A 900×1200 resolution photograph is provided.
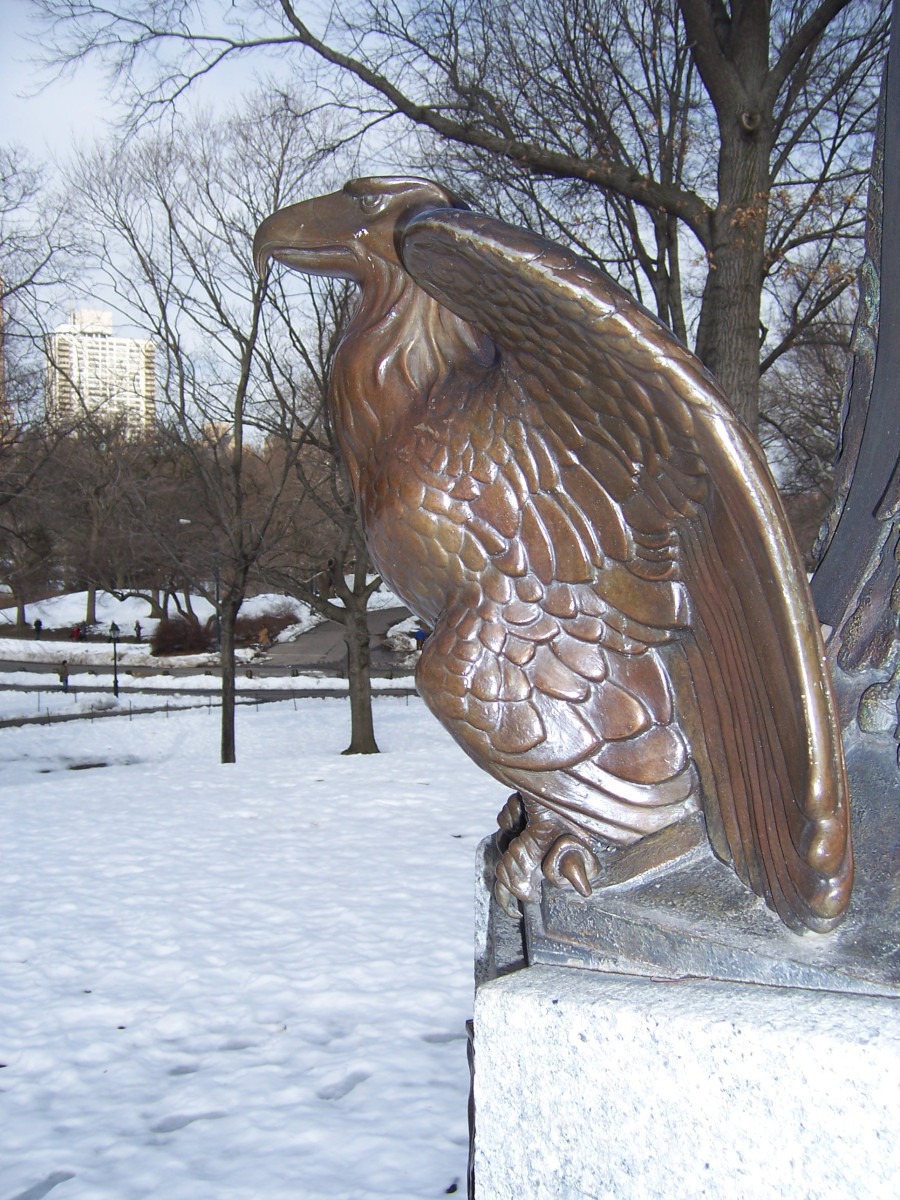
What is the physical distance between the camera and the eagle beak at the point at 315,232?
65.6 inches

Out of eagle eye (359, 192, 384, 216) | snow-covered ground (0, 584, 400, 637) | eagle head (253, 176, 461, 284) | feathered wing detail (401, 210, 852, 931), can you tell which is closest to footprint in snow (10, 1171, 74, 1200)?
feathered wing detail (401, 210, 852, 931)

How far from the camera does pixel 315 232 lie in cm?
167

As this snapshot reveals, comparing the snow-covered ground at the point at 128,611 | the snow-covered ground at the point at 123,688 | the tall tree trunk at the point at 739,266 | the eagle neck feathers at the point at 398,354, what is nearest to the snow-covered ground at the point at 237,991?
the eagle neck feathers at the point at 398,354

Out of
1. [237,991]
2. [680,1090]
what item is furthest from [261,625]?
[680,1090]

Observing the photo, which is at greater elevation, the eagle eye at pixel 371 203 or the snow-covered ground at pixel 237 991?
the eagle eye at pixel 371 203

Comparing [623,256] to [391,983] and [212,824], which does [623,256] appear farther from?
[391,983]

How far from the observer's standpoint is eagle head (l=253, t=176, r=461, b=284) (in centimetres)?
164

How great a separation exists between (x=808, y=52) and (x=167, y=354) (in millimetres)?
6158

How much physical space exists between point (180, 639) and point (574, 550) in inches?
800

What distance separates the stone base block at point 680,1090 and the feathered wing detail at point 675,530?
170 mm

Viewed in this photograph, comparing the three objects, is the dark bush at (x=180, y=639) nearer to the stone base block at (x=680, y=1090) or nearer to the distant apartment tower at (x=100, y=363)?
the distant apartment tower at (x=100, y=363)

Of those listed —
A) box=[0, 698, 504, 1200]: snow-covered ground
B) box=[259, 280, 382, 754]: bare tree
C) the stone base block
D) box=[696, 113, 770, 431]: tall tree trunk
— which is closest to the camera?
the stone base block

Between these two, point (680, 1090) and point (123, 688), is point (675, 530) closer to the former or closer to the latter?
point (680, 1090)

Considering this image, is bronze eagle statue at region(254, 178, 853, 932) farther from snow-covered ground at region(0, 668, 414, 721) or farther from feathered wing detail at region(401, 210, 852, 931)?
snow-covered ground at region(0, 668, 414, 721)
